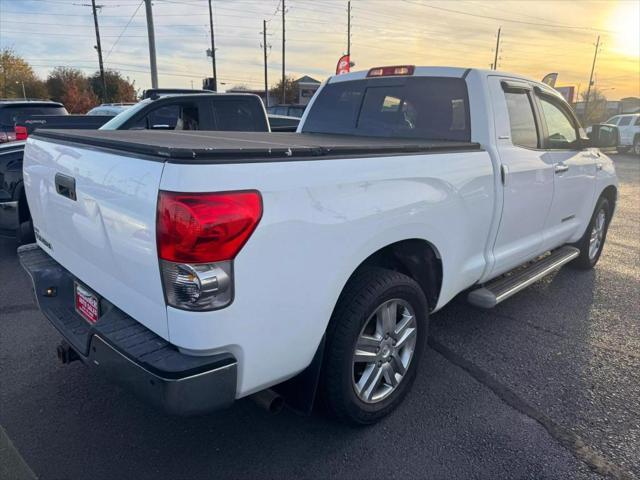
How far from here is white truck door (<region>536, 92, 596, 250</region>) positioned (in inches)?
161

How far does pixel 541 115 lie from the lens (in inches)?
159

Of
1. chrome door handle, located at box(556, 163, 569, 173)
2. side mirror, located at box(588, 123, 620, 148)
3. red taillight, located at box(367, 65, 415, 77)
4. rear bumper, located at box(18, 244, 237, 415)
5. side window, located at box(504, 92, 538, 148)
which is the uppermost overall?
red taillight, located at box(367, 65, 415, 77)

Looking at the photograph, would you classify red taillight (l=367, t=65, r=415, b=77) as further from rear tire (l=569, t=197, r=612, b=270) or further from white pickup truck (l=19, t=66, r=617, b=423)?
rear tire (l=569, t=197, r=612, b=270)

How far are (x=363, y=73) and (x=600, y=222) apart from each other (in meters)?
3.39

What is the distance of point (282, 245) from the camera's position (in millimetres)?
1887

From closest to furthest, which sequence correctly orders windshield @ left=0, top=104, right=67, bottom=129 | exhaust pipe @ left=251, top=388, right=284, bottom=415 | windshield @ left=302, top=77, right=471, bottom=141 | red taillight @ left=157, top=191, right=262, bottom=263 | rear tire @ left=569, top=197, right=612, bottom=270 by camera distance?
red taillight @ left=157, top=191, right=262, bottom=263 → exhaust pipe @ left=251, top=388, right=284, bottom=415 → windshield @ left=302, top=77, right=471, bottom=141 → rear tire @ left=569, top=197, right=612, bottom=270 → windshield @ left=0, top=104, right=67, bottom=129

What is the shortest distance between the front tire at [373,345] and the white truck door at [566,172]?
2.05 meters

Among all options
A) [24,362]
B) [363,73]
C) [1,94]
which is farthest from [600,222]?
[1,94]

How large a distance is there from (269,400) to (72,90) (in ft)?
152

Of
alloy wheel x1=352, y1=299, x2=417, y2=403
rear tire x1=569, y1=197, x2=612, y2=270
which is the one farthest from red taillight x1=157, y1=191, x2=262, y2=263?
rear tire x1=569, y1=197, x2=612, y2=270

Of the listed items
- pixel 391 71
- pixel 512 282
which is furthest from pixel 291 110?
pixel 512 282

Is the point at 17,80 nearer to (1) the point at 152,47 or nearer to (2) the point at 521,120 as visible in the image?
(1) the point at 152,47

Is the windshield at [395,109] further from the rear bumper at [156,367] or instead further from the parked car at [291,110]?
the parked car at [291,110]

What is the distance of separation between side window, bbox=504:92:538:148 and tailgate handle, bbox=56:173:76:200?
292cm
